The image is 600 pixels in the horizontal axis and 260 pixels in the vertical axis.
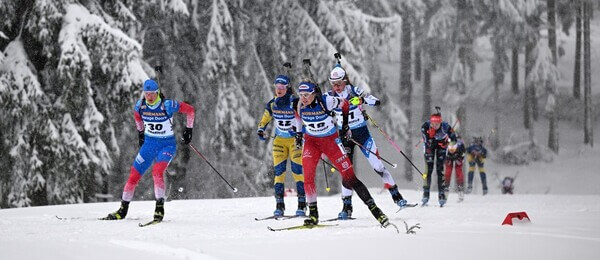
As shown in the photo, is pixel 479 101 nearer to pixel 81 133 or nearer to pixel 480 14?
pixel 480 14

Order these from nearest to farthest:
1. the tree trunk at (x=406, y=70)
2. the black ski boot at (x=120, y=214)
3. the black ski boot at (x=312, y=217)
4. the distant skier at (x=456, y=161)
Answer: the black ski boot at (x=312, y=217) → the black ski boot at (x=120, y=214) → the distant skier at (x=456, y=161) → the tree trunk at (x=406, y=70)

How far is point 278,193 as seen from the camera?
12.4 meters

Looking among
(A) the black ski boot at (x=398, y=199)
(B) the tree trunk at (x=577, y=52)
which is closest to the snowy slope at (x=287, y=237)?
(A) the black ski boot at (x=398, y=199)

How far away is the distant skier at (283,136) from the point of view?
39.5 feet

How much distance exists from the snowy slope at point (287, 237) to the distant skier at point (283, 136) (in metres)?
0.60

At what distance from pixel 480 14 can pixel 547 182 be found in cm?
852

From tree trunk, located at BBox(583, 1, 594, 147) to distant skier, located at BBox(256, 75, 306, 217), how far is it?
1129 inches

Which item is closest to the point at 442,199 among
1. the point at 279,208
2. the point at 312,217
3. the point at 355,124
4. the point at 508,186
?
the point at 355,124

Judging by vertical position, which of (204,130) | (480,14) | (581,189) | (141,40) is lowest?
(581,189)

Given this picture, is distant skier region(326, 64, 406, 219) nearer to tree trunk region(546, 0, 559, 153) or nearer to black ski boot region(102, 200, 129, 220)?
black ski boot region(102, 200, 129, 220)

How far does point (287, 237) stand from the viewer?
895 cm

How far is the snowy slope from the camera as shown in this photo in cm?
761

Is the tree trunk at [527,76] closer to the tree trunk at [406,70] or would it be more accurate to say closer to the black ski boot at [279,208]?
the tree trunk at [406,70]

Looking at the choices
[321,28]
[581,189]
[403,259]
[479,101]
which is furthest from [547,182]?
[403,259]
